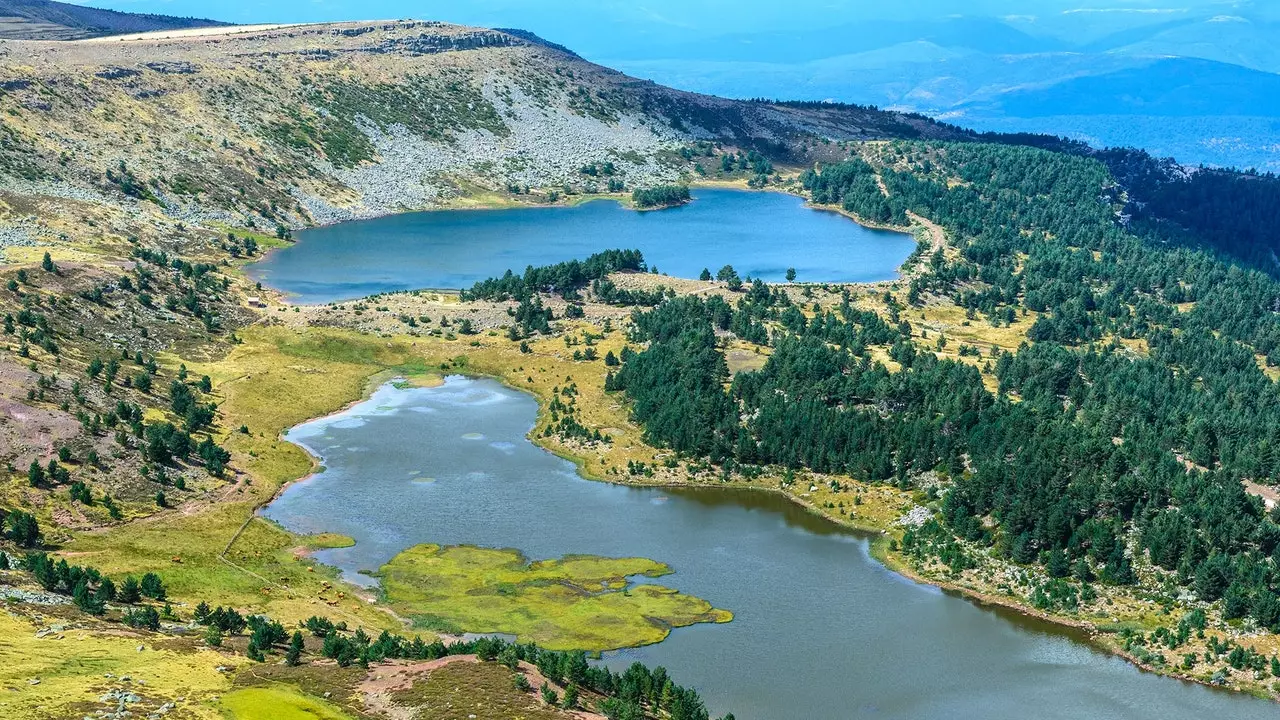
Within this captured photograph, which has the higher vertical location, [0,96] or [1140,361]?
[0,96]

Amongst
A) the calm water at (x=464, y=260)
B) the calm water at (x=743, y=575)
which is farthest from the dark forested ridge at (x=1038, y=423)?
the calm water at (x=464, y=260)

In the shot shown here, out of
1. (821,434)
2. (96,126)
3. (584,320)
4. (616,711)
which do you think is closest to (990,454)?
(821,434)

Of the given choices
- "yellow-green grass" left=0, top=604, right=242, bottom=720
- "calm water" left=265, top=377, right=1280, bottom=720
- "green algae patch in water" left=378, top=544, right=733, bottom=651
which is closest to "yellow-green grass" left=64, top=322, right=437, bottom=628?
"calm water" left=265, top=377, right=1280, bottom=720

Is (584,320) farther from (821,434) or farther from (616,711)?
(616,711)

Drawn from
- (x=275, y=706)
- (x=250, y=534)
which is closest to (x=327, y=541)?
(x=250, y=534)

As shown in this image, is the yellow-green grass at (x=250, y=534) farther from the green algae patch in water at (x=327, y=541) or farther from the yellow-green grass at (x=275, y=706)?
the yellow-green grass at (x=275, y=706)

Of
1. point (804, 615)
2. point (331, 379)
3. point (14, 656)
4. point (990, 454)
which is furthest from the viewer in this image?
point (331, 379)

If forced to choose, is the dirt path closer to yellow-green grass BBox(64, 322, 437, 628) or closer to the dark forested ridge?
yellow-green grass BBox(64, 322, 437, 628)
